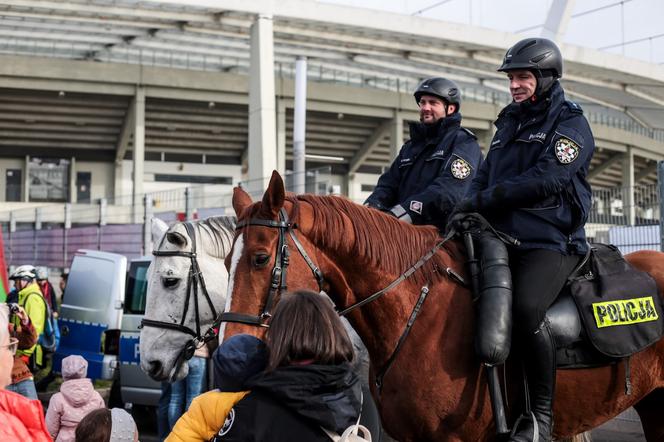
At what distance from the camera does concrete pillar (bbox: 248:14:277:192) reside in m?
23.1

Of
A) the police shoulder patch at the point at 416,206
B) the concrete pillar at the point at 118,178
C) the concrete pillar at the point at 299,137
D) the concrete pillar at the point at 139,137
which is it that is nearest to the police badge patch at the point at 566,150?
the police shoulder patch at the point at 416,206

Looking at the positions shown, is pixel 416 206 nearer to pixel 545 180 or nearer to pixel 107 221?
A: pixel 545 180

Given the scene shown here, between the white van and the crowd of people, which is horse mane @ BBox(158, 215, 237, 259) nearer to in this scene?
the crowd of people

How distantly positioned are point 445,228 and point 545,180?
0.67 m

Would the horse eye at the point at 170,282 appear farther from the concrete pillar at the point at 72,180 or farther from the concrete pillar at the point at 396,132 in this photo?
the concrete pillar at the point at 72,180

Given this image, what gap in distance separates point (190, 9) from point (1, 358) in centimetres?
2084

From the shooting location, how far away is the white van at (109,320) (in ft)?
32.8

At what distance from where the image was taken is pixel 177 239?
6.55 metres

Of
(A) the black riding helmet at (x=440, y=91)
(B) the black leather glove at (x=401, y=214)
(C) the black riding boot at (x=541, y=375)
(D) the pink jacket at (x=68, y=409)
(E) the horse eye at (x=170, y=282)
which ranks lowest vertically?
(D) the pink jacket at (x=68, y=409)

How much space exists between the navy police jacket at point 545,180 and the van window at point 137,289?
645cm

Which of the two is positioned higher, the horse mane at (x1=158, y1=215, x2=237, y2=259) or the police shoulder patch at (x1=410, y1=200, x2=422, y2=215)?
the police shoulder patch at (x1=410, y1=200, x2=422, y2=215)

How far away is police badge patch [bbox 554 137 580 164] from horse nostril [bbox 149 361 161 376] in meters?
3.50

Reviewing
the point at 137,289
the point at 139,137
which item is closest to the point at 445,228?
the point at 137,289

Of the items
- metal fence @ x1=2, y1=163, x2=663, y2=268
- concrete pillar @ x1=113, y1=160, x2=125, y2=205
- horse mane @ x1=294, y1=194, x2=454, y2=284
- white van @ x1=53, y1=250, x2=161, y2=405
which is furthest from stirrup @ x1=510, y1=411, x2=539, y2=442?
concrete pillar @ x1=113, y1=160, x2=125, y2=205
